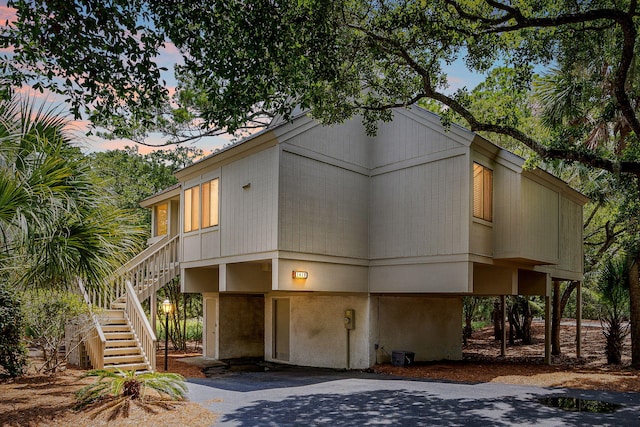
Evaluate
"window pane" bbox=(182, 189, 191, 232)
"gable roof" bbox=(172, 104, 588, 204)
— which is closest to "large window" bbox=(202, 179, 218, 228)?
"window pane" bbox=(182, 189, 191, 232)

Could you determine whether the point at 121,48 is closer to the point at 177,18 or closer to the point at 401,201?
the point at 177,18

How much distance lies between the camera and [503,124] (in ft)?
37.3

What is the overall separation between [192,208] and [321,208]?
4.65 metres

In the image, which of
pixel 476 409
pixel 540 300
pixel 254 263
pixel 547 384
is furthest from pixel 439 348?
pixel 540 300

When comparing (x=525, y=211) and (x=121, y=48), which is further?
(x=525, y=211)

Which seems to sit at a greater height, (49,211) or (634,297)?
(49,211)

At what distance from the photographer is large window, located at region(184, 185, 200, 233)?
15.4 meters

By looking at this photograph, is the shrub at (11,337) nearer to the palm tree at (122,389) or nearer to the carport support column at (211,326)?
the palm tree at (122,389)

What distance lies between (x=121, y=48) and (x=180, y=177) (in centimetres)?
896

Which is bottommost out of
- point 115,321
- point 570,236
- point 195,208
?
point 115,321

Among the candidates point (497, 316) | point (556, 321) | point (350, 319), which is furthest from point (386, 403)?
point (497, 316)

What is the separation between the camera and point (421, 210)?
1314 centimetres

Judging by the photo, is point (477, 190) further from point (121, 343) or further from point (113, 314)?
point (113, 314)

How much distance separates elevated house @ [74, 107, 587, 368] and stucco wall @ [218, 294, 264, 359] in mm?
1217
